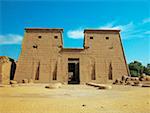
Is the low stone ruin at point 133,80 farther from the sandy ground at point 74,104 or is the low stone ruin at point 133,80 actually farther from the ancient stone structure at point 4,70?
the ancient stone structure at point 4,70

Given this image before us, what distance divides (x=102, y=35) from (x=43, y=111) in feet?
75.5

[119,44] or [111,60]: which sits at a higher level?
[119,44]

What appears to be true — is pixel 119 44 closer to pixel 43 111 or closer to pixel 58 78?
pixel 58 78

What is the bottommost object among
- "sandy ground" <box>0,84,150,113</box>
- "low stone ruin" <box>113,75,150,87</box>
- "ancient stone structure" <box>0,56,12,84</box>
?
"sandy ground" <box>0,84,150,113</box>

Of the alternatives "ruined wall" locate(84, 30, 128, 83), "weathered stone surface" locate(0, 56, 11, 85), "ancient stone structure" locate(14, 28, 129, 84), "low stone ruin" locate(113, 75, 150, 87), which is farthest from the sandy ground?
"ruined wall" locate(84, 30, 128, 83)

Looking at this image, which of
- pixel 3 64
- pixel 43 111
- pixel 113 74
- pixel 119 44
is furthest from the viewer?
pixel 119 44

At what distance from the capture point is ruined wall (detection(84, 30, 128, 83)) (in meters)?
26.0

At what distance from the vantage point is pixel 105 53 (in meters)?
26.9

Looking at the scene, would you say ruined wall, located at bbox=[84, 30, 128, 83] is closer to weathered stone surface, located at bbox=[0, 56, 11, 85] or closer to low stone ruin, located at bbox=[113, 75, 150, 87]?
low stone ruin, located at bbox=[113, 75, 150, 87]

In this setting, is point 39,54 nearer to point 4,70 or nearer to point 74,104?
point 4,70

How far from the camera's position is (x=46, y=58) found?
26266mm

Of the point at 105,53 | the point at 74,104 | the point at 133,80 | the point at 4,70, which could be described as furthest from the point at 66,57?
the point at 74,104

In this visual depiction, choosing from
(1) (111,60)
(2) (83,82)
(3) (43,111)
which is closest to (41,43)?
(2) (83,82)

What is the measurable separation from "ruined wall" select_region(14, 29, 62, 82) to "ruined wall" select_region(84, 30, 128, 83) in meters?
4.57
